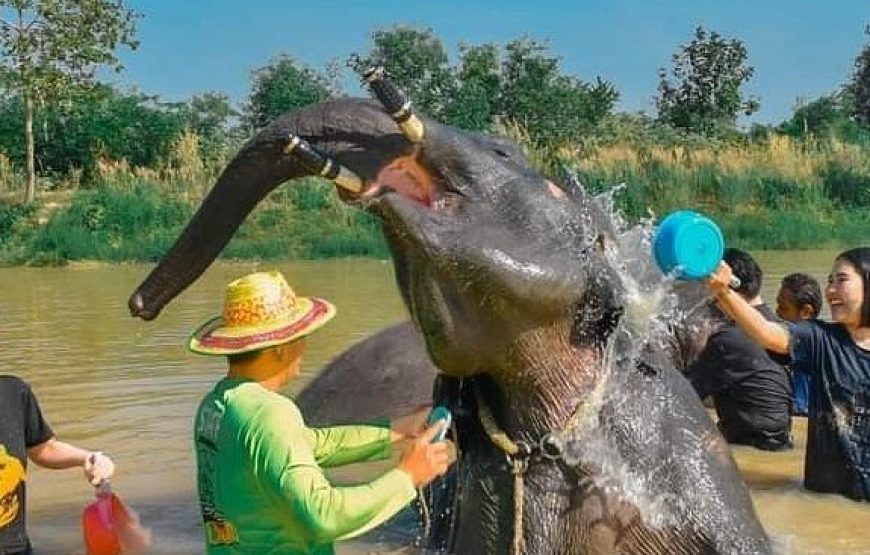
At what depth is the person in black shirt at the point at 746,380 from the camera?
6.62 metres

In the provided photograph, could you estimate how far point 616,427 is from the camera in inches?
120

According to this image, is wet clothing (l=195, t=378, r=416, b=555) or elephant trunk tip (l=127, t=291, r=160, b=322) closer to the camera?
wet clothing (l=195, t=378, r=416, b=555)

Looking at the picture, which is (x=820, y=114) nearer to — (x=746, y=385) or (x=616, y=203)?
(x=616, y=203)

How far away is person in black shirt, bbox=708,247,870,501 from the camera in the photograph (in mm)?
5496

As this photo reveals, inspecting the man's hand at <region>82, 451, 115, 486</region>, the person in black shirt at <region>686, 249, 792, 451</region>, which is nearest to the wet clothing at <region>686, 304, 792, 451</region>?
the person in black shirt at <region>686, 249, 792, 451</region>

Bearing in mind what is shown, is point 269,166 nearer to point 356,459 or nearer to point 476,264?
point 476,264

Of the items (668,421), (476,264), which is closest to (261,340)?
(476,264)

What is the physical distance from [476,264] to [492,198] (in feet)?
0.75

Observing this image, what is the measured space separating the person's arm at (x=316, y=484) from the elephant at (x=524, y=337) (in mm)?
201

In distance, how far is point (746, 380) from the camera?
21.7 ft

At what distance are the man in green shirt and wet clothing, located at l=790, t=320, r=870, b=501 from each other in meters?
2.71

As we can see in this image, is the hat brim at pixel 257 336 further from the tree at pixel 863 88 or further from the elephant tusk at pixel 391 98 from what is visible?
the tree at pixel 863 88

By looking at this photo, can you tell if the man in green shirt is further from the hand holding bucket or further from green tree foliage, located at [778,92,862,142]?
green tree foliage, located at [778,92,862,142]

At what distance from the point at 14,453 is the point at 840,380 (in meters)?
3.35
